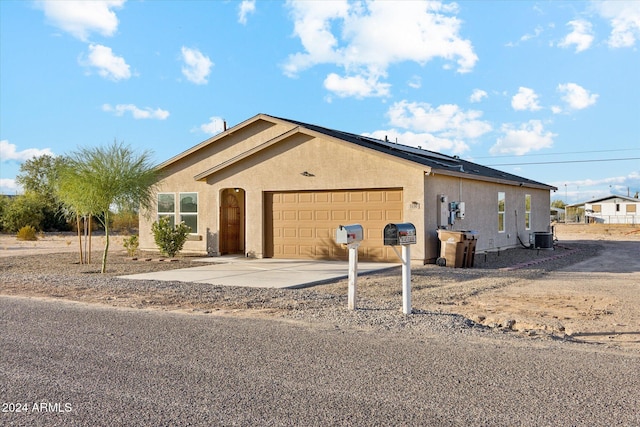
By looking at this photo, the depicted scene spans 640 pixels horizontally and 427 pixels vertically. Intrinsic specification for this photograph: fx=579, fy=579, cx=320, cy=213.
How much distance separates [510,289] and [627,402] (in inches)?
302

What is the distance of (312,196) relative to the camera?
62.0 ft

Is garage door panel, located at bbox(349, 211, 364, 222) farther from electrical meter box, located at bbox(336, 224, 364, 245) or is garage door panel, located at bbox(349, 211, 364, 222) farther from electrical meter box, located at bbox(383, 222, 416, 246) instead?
electrical meter box, located at bbox(383, 222, 416, 246)

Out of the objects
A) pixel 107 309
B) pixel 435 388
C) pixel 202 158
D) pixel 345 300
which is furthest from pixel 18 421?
pixel 202 158

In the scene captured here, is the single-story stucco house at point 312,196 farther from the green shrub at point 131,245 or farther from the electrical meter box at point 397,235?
the electrical meter box at point 397,235

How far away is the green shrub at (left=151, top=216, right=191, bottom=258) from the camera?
1997 cm

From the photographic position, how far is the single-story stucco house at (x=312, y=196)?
1734 centimetres

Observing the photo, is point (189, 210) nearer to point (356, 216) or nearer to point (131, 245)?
point (131, 245)

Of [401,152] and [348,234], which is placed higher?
[401,152]

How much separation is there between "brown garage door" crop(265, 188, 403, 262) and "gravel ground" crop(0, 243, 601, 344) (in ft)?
6.41

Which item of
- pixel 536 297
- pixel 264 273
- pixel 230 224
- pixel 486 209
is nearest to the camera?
pixel 536 297

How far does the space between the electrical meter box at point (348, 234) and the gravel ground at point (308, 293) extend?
3.72 feet

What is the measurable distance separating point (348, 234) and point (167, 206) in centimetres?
1507

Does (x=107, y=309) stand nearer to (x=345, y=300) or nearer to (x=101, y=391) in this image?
(x=345, y=300)

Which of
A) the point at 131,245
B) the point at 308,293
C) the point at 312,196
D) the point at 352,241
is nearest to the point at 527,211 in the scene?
the point at 312,196
